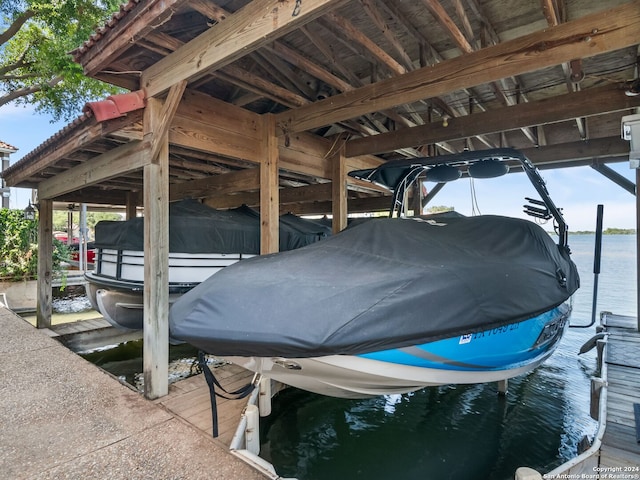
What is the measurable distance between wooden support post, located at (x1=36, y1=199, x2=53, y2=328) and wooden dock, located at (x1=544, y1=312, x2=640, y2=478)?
24.8 ft

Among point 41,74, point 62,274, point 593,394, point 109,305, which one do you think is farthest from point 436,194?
point 41,74

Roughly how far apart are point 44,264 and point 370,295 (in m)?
6.93

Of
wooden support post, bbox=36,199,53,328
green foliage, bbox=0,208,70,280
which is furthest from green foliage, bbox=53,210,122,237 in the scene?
wooden support post, bbox=36,199,53,328

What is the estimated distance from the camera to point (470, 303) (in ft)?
6.47

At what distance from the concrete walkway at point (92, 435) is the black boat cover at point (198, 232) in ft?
5.61

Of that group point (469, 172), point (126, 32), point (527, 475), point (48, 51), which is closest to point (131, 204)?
point (48, 51)

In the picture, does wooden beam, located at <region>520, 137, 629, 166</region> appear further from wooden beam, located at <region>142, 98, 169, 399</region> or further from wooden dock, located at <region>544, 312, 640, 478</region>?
wooden beam, located at <region>142, 98, 169, 399</region>

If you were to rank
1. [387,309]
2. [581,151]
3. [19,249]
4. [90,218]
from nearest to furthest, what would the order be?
[387,309] < [581,151] < [19,249] < [90,218]

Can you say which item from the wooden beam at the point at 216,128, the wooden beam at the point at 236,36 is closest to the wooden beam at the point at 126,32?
the wooden beam at the point at 236,36

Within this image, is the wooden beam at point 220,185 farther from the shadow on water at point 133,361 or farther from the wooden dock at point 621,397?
the wooden dock at point 621,397

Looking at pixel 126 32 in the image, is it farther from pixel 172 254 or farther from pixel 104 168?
pixel 172 254

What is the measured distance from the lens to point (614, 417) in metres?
2.55

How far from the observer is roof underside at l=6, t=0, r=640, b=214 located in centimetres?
259

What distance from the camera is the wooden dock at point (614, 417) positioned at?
196cm
